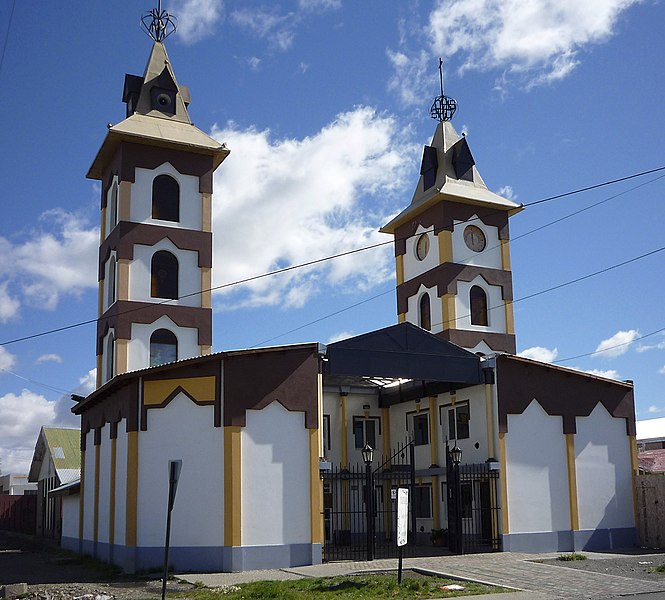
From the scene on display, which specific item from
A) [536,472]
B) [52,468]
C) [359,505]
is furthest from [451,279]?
[52,468]

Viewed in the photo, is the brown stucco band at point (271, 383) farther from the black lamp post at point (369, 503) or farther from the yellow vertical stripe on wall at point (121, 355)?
the yellow vertical stripe on wall at point (121, 355)

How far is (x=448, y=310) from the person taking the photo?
3944 cm

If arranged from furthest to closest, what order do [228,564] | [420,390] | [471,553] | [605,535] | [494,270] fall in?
[494,270], [420,390], [605,535], [471,553], [228,564]

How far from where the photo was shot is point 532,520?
26500mm

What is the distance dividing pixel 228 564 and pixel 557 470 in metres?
11.0

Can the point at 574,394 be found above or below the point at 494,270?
below

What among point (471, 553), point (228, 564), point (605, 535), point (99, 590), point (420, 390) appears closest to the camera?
point (99, 590)

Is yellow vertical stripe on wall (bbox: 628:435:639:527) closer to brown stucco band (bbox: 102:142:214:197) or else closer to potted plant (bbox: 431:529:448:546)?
potted plant (bbox: 431:529:448:546)

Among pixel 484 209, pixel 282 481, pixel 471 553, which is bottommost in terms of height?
pixel 471 553

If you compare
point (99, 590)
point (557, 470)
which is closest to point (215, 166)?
point (557, 470)

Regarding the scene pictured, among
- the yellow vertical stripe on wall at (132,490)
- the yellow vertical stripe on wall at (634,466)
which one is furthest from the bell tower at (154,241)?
the yellow vertical stripe on wall at (634,466)

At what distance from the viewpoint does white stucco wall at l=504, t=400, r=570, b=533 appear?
26469 millimetres

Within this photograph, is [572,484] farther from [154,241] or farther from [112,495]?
[154,241]

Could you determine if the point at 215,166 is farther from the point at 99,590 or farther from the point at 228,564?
the point at 99,590
